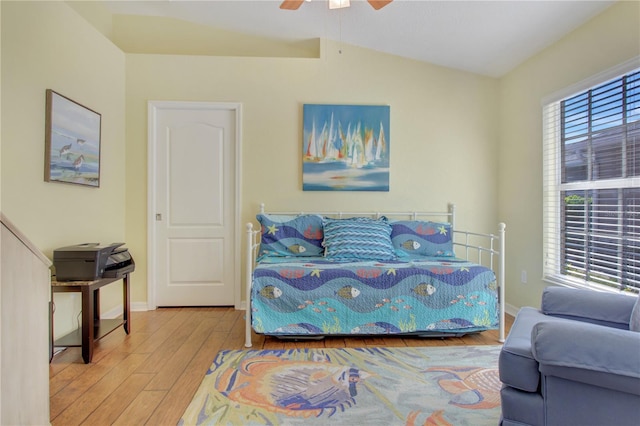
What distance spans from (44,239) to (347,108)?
2600mm

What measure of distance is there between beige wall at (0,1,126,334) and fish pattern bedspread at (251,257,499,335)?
4.68 ft

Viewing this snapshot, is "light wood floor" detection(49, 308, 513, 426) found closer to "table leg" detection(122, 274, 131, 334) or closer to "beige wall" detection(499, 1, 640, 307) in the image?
"table leg" detection(122, 274, 131, 334)

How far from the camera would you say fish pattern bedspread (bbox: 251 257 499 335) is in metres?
2.31

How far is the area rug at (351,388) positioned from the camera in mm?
1527

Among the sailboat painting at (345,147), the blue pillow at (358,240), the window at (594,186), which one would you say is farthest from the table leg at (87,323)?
the window at (594,186)

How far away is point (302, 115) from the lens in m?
3.20

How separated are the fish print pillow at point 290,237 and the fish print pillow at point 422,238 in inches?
27.2

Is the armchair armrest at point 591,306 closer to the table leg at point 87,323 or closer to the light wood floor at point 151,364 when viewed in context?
the light wood floor at point 151,364

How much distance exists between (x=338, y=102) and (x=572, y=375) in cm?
274

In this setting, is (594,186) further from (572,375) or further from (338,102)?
(338,102)

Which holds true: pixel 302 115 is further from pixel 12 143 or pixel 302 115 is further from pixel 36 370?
pixel 36 370

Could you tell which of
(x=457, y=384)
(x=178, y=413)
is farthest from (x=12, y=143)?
(x=457, y=384)

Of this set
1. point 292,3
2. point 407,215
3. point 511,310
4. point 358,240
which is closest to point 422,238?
point 407,215

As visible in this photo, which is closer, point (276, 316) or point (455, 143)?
point (276, 316)
